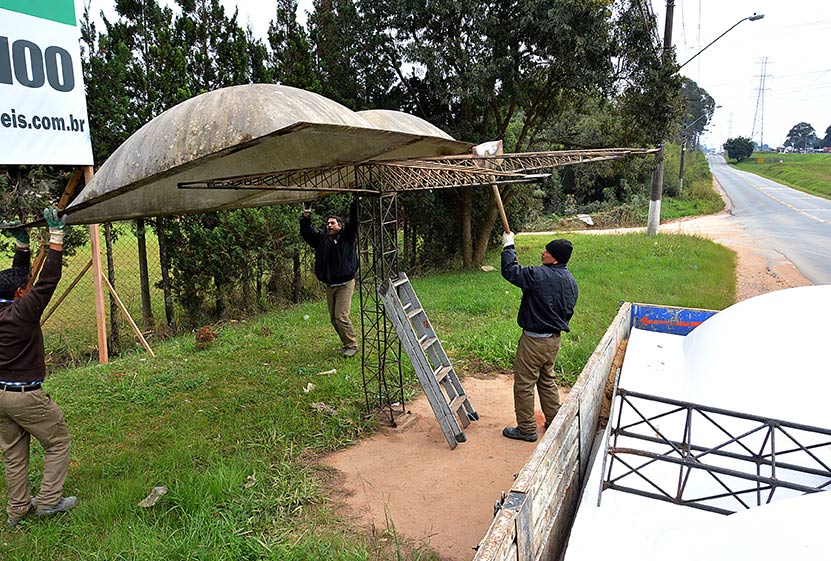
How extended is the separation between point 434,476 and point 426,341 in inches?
52.7

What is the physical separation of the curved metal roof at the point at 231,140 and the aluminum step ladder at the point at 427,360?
1362 millimetres

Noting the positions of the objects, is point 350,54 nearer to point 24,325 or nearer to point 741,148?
point 24,325

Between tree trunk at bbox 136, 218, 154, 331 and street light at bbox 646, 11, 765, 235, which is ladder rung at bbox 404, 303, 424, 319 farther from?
street light at bbox 646, 11, 765, 235

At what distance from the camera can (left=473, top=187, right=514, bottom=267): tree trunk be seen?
1414 cm

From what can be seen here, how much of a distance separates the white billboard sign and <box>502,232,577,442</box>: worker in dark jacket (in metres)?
5.50

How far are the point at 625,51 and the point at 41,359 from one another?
11.6 metres

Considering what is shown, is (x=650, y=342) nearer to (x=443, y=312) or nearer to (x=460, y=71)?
(x=443, y=312)

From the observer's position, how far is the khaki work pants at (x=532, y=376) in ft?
15.3

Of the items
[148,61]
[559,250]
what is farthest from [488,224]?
[559,250]

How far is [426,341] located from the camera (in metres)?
5.24

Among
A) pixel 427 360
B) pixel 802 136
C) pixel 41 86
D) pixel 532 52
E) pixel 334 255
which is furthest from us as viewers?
pixel 802 136

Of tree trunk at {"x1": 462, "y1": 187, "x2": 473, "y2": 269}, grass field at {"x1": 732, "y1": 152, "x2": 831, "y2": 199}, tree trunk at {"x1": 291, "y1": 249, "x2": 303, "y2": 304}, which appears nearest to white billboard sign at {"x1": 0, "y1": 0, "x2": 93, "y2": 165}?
tree trunk at {"x1": 291, "y1": 249, "x2": 303, "y2": 304}

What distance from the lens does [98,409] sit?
561 cm

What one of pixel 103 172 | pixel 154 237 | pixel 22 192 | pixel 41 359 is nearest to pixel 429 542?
pixel 41 359
